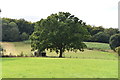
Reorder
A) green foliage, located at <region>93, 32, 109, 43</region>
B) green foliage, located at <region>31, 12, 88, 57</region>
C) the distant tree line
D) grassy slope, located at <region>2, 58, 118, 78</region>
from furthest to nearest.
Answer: green foliage, located at <region>93, 32, 109, 43</region>, the distant tree line, green foliage, located at <region>31, 12, 88, 57</region>, grassy slope, located at <region>2, 58, 118, 78</region>

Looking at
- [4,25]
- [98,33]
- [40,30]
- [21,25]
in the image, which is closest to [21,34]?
[21,25]

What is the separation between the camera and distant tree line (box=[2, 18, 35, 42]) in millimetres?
73238

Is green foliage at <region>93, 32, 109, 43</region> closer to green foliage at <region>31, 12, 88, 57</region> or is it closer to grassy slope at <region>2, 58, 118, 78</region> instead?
green foliage at <region>31, 12, 88, 57</region>

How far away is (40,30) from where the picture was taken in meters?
46.8

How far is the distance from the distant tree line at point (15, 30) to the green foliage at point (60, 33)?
1163 inches

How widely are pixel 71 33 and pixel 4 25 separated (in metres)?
33.8

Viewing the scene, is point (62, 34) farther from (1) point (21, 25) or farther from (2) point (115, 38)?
(1) point (21, 25)

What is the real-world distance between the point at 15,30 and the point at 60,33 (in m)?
36.2

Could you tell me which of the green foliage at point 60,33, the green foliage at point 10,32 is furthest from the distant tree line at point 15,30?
the green foliage at point 60,33

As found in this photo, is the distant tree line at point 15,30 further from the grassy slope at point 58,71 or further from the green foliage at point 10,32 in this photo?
the grassy slope at point 58,71

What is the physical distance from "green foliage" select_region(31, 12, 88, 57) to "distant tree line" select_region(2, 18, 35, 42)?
96.9 ft

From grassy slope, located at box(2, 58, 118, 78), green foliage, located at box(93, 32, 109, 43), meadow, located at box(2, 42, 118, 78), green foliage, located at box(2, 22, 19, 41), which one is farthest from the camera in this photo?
green foliage, located at box(93, 32, 109, 43)

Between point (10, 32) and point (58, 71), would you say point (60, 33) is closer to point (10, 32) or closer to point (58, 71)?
point (58, 71)

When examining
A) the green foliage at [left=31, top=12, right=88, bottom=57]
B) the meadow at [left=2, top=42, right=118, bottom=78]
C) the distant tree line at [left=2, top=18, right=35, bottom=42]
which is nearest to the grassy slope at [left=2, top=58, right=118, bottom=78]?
the meadow at [left=2, top=42, right=118, bottom=78]
